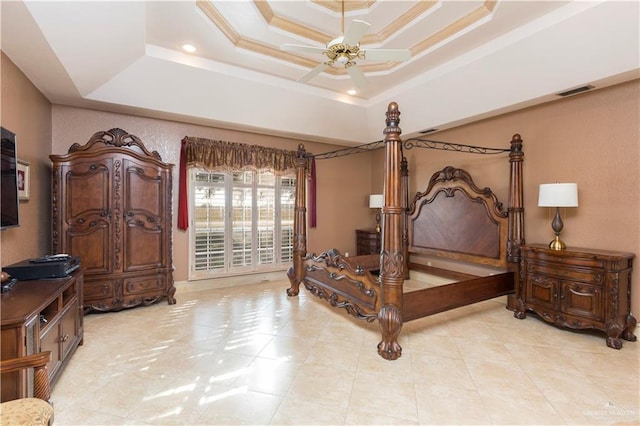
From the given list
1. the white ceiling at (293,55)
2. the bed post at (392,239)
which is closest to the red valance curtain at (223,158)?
the white ceiling at (293,55)

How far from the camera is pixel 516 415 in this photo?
6.32ft

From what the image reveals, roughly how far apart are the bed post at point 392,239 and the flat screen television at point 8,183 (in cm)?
310

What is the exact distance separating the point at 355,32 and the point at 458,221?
3302mm

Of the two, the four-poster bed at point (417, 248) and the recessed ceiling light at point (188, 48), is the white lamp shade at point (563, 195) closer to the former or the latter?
the four-poster bed at point (417, 248)

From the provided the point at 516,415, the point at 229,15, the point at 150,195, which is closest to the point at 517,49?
the point at 229,15

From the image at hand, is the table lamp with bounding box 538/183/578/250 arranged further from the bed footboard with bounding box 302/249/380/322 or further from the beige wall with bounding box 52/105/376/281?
the beige wall with bounding box 52/105/376/281

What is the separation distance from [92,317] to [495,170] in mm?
5642

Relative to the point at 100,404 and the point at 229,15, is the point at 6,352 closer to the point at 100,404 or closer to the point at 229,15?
the point at 100,404

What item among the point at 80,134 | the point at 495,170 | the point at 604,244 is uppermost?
the point at 80,134

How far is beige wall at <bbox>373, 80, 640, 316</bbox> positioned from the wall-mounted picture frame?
5597mm

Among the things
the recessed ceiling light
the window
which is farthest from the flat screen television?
the window

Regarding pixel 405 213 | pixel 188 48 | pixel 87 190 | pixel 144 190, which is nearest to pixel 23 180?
pixel 87 190

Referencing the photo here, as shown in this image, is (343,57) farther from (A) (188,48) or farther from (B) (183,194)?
(B) (183,194)

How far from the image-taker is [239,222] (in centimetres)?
508
